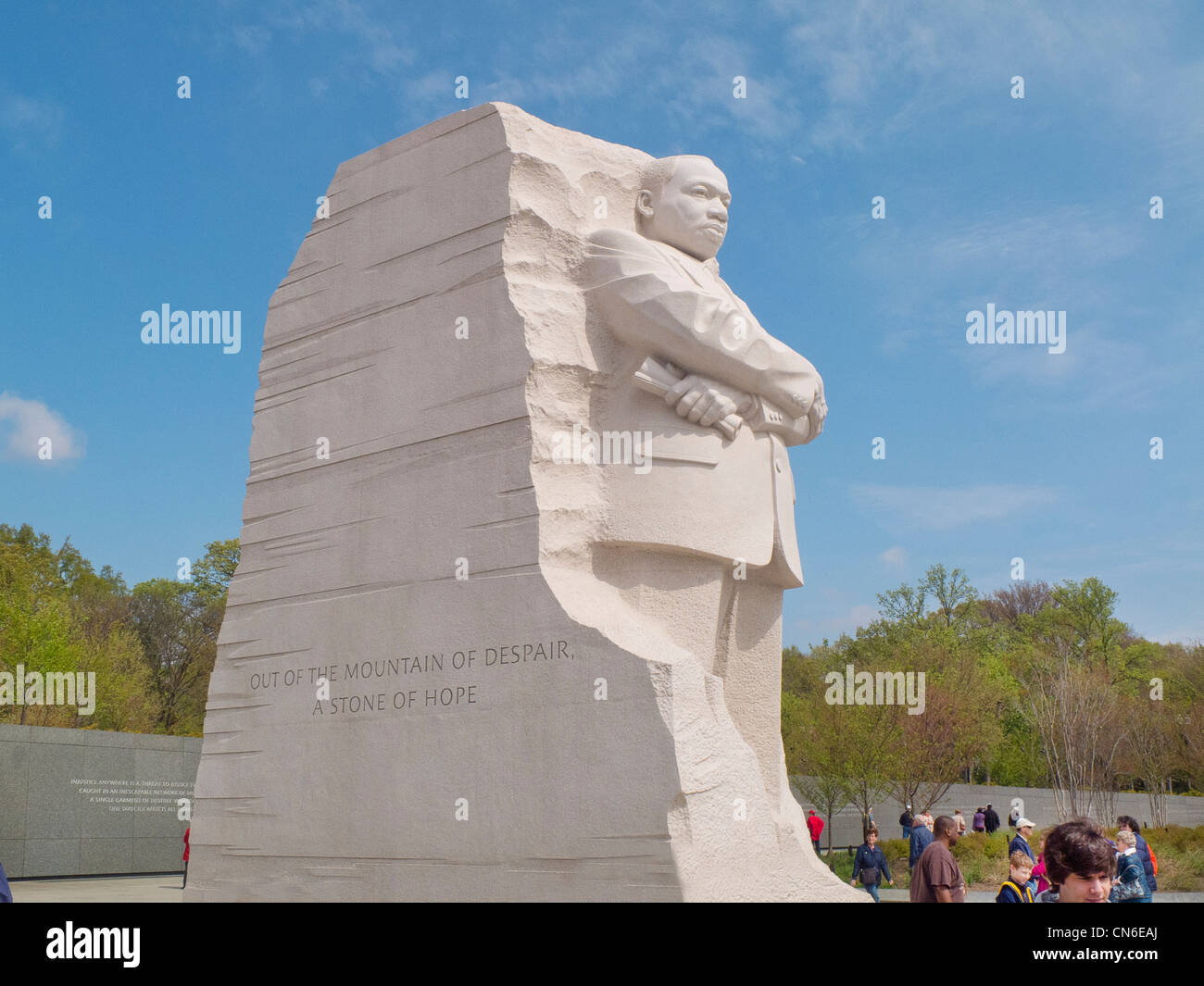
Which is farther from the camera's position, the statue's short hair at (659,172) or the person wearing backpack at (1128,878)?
the statue's short hair at (659,172)

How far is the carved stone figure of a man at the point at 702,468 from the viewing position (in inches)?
240

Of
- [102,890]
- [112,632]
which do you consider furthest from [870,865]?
[112,632]

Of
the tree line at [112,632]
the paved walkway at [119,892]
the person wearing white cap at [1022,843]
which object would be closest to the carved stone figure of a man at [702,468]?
the person wearing white cap at [1022,843]

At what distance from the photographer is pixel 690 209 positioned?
22.1 feet

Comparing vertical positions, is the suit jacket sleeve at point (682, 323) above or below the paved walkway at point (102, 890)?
above

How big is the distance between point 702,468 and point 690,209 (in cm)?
155

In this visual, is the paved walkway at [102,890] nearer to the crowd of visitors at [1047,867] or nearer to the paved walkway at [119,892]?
the paved walkway at [119,892]

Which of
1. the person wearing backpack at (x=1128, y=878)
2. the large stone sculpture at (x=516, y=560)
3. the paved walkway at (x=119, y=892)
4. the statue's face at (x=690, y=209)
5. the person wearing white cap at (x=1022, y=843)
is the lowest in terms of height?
the paved walkway at (x=119, y=892)

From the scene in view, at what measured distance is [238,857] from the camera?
6.69 m

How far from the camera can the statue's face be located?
22.1 feet

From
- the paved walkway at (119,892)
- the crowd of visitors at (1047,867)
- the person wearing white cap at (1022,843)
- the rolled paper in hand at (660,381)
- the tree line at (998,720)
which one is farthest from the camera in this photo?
the tree line at (998,720)

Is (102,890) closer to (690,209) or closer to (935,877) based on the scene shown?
(935,877)

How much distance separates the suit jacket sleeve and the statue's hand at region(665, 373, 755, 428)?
0.32 ft

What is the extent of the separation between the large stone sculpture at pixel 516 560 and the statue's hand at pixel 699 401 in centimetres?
1
